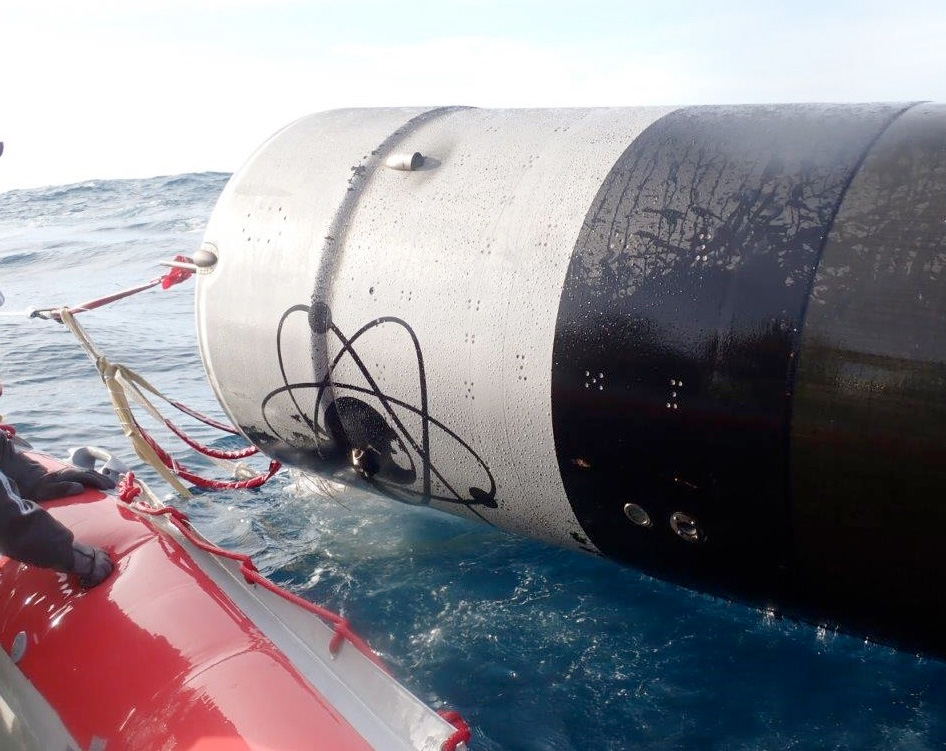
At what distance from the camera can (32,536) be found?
3.36 metres

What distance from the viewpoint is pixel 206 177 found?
29750mm

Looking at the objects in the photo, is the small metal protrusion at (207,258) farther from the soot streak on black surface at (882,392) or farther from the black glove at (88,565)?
the soot streak on black surface at (882,392)

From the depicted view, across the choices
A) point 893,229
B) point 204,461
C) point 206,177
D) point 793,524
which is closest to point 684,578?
point 793,524

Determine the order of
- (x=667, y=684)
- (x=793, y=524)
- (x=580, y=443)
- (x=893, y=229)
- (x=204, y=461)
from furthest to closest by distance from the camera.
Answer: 1. (x=204, y=461)
2. (x=667, y=684)
3. (x=580, y=443)
4. (x=793, y=524)
5. (x=893, y=229)

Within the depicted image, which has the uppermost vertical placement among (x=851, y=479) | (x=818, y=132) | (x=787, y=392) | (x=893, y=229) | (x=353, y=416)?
(x=818, y=132)

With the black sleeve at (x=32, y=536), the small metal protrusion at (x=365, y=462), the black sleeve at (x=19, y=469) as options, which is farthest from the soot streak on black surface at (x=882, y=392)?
the black sleeve at (x=19, y=469)

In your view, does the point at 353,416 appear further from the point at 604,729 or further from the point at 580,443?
the point at 604,729

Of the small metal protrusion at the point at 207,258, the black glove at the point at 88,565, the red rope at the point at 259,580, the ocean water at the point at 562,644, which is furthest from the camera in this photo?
the small metal protrusion at the point at 207,258

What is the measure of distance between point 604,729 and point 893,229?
2.28 metres

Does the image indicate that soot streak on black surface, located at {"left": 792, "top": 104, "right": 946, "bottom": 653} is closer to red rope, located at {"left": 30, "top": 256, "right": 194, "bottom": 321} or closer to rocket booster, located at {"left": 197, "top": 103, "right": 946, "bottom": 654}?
rocket booster, located at {"left": 197, "top": 103, "right": 946, "bottom": 654}

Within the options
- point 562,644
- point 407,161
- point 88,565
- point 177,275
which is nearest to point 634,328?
point 407,161

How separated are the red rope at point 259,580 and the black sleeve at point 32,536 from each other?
0.48m

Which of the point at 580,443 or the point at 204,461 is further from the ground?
the point at 580,443

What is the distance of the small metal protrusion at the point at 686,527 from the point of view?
284 cm
